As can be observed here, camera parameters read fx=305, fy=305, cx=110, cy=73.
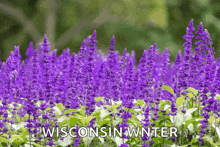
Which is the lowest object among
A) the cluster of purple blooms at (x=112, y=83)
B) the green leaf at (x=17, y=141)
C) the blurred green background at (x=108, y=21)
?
the green leaf at (x=17, y=141)

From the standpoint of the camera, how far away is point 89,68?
3961mm

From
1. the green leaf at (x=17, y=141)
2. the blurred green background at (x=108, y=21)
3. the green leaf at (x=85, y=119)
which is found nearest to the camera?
the green leaf at (x=85, y=119)

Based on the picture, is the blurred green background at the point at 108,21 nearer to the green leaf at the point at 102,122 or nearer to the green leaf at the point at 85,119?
the green leaf at the point at 102,122

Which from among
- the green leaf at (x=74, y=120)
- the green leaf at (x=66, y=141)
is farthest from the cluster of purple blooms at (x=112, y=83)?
the green leaf at (x=74, y=120)

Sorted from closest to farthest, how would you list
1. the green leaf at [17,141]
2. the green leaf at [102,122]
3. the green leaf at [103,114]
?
the green leaf at [17,141] < the green leaf at [102,122] < the green leaf at [103,114]

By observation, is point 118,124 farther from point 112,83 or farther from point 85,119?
point 112,83

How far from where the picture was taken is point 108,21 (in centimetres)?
1864

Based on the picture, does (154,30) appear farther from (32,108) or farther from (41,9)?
(32,108)

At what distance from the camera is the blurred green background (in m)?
→ 17.8

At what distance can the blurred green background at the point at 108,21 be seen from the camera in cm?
1775

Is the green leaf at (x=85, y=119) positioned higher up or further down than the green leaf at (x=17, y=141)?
higher up

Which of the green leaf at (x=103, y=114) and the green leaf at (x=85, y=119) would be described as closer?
the green leaf at (x=85, y=119)

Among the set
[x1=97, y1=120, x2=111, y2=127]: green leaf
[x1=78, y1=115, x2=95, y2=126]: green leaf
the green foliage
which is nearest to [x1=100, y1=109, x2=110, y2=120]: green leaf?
the green foliage

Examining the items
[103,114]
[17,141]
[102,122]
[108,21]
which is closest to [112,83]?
[103,114]
